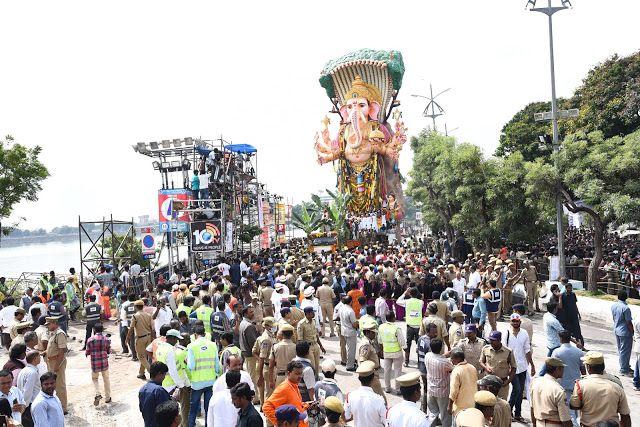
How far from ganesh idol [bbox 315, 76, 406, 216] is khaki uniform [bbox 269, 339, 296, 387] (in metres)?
31.2

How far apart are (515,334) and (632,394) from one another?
8.61ft

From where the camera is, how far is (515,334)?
22.1 feet

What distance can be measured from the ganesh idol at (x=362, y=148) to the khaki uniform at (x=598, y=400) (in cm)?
3271

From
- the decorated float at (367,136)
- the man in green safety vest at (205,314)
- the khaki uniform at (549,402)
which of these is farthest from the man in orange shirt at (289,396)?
the decorated float at (367,136)

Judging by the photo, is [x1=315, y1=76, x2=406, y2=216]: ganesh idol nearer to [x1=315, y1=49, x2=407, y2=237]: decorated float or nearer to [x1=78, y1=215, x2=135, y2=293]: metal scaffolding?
[x1=315, y1=49, x2=407, y2=237]: decorated float

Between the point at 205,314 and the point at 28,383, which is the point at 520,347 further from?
the point at 28,383

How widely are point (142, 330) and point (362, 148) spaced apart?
3106 centimetres

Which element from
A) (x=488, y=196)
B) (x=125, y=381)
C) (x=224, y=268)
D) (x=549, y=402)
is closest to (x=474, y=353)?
(x=549, y=402)

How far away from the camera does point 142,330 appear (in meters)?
9.09

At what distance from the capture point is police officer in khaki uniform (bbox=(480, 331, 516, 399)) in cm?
606

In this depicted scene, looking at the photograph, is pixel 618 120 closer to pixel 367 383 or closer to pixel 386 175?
pixel 386 175

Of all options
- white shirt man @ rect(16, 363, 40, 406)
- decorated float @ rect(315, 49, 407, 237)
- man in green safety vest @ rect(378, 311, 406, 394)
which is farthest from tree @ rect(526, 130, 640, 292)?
decorated float @ rect(315, 49, 407, 237)

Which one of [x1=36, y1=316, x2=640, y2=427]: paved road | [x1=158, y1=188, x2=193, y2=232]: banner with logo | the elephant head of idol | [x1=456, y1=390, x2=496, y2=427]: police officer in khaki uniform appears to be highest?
the elephant head of idol

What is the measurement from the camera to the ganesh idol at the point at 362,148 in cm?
3853
